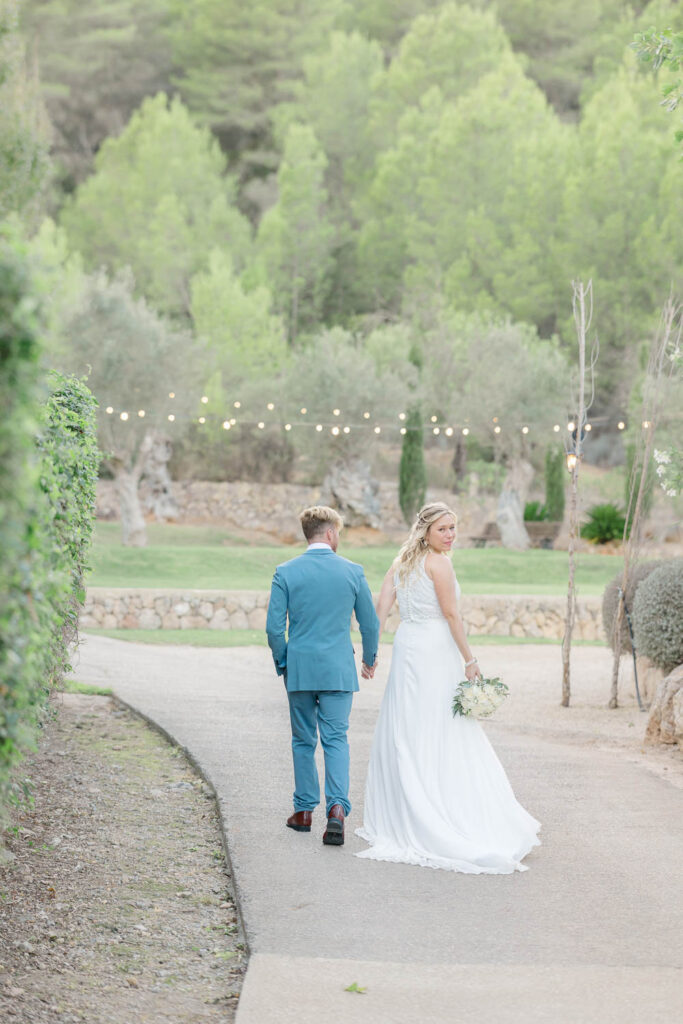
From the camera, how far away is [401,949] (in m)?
3.92

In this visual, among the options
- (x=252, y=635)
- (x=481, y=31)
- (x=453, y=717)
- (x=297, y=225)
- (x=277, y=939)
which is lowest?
(x=252, y=635)

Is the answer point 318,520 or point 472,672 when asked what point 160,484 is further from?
point 472,672

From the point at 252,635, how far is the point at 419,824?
12.3 meters

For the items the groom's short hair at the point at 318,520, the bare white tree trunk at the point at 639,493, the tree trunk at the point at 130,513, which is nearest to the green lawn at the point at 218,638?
the bare white tree trunk at the point at 639,493

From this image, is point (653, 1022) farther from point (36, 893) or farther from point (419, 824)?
point (36, 893)

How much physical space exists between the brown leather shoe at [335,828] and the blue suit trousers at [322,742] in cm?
4

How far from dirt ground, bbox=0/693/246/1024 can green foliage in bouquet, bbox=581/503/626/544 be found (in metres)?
23.5

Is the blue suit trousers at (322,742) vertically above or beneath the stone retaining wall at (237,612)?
above

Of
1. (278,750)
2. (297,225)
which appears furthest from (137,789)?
(297,225)

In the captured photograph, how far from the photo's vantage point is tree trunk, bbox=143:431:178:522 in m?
33.6

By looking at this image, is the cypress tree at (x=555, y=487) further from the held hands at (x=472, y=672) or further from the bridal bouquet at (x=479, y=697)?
the bridal bouquet at (x=479, y=697)

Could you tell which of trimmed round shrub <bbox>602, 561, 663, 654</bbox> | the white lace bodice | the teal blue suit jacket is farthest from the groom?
trimmed round shrub <bbox>602, 561, 663, 654</bbox>

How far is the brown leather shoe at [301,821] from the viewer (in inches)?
219

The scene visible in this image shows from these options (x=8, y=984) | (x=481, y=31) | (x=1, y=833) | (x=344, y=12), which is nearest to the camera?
(x=8, y=984)
